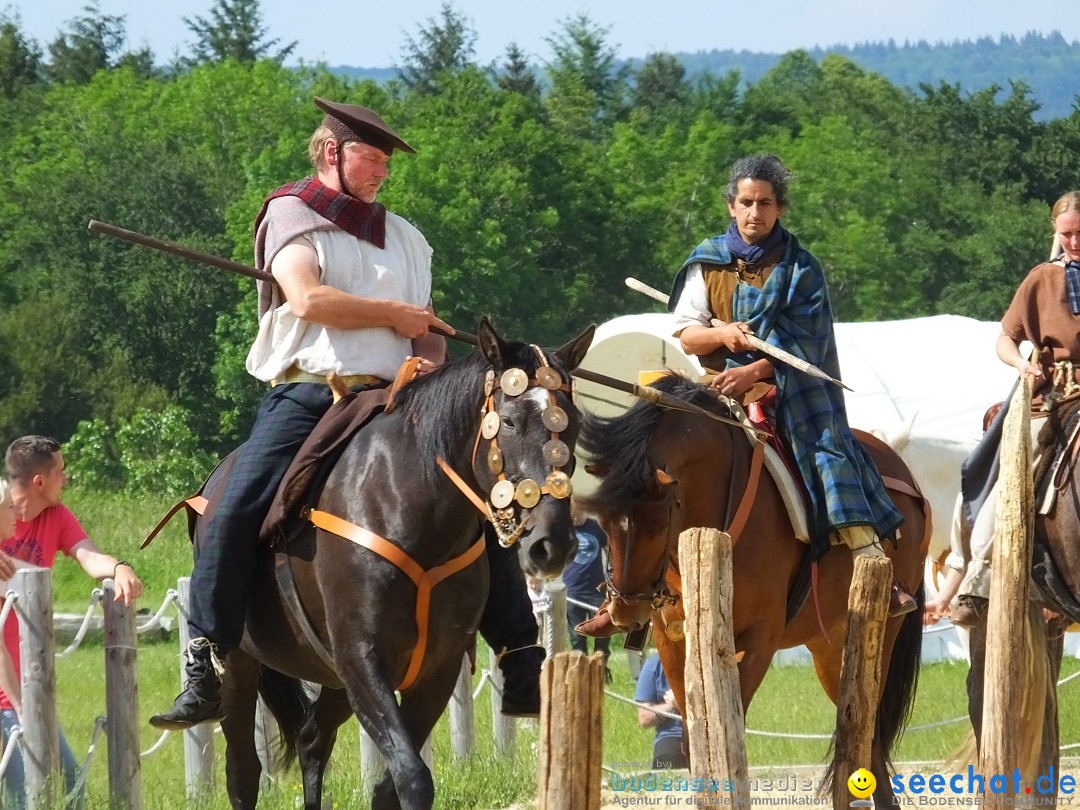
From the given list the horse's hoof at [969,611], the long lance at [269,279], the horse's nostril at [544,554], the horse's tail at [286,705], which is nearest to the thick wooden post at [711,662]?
the horse's nostril at [544,554]

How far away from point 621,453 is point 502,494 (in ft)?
4.48

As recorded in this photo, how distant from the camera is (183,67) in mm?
72688

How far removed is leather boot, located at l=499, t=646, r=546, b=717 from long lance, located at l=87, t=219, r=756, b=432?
3.43 ft

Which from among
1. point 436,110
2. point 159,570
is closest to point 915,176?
point 436,110

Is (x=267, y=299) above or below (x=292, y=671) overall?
above

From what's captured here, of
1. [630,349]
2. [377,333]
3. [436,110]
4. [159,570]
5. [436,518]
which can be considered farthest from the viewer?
[436,110]

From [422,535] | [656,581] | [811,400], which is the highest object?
[811,400]

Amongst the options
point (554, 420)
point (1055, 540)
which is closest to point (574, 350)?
point (554, 420)

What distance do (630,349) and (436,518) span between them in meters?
9.50

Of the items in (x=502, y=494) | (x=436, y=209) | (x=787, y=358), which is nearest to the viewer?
(x=502, y=494)

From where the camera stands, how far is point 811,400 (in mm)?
7031

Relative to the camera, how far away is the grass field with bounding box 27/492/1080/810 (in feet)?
28.0

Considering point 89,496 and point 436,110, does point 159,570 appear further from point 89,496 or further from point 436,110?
point 436,110
